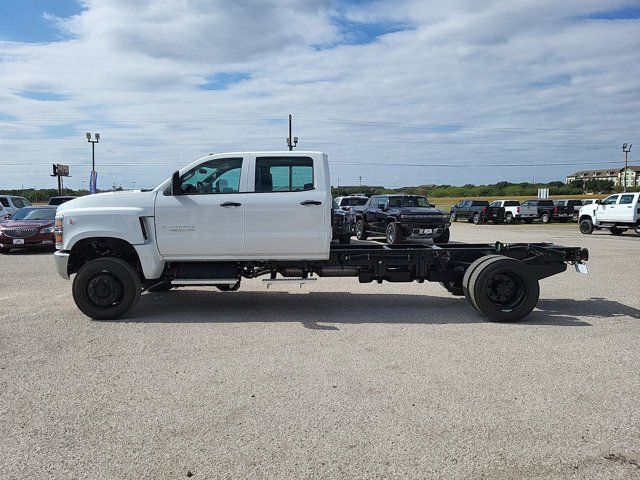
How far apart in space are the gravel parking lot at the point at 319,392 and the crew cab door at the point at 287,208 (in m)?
1.00

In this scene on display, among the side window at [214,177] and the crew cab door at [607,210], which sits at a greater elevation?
the side window at [214,177]

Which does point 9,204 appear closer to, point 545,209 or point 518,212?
point 518,212

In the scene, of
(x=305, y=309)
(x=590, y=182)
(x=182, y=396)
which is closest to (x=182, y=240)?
(x=305, y=309)

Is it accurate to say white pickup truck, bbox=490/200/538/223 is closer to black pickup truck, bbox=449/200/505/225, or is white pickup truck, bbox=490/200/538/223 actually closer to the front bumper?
black pickup truck, bbox=449/200/505/225

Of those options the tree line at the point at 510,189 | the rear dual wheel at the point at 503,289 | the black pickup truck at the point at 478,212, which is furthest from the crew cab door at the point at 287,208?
the tree line at the point at 510,189

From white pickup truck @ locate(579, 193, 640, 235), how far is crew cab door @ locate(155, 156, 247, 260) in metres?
21.5

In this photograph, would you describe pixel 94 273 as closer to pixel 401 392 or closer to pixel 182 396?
pixel 182 396

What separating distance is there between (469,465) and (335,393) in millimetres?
1447

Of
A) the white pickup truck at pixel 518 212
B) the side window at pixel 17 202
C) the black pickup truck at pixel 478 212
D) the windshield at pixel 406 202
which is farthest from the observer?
the white pickup truck at pixel 518 212

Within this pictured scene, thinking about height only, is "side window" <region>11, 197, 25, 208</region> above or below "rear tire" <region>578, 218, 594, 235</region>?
above

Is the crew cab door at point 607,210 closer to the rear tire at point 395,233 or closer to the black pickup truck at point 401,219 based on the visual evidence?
the black pickup truck at point 401,219

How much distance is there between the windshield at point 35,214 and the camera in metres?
18.2

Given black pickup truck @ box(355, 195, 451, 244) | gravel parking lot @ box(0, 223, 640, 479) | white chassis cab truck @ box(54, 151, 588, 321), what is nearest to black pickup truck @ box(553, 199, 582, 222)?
black pickup truck @ box(355, 195, 451, 244)

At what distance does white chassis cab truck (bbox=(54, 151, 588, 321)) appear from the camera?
7242 millimetres
